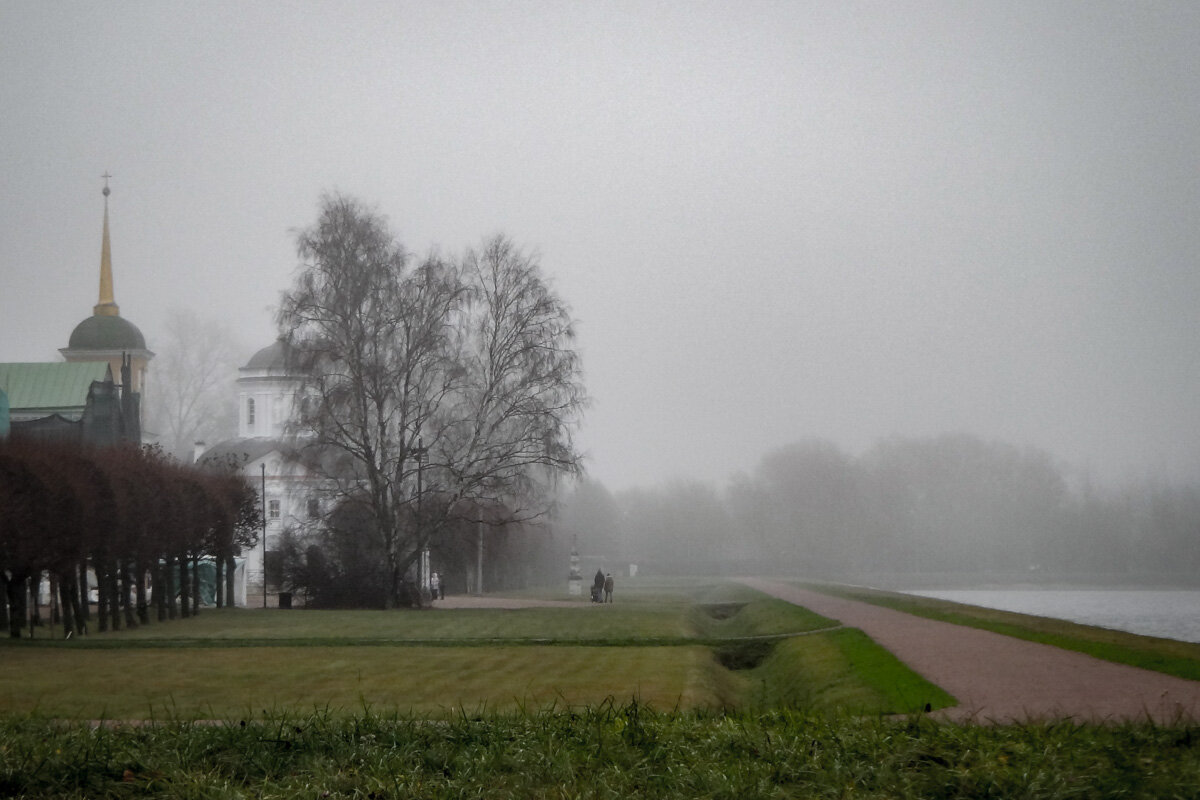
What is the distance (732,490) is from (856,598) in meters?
76.5

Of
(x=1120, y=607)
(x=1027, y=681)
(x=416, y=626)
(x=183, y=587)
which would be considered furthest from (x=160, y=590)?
(x=1027, y=681)

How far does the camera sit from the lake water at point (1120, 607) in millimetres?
31141

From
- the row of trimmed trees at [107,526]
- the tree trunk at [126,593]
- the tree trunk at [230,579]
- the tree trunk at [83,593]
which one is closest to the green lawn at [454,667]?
→ the tree trunk at [126,593]

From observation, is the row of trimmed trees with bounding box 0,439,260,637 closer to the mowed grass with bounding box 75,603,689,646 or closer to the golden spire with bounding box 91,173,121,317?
the mowed grass with bounding box 75,603,689,646

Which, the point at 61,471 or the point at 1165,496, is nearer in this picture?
the point at 61,471

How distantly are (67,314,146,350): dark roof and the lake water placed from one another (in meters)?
50.3

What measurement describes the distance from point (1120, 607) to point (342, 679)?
105ft

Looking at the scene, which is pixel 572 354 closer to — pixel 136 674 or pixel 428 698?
pixel 136 674

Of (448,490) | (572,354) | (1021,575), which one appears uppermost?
(572,354)

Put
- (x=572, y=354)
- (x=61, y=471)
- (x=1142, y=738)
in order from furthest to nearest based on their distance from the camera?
(x=572, y=354) → (x=61, y=471) → (x=1142, y=738)

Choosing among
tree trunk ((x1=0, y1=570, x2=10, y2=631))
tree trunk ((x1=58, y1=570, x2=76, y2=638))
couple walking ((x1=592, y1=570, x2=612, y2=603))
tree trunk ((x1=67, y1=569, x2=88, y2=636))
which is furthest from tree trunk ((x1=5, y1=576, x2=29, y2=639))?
couple walking ((x1=592, y1=570, x2=612, y2=603))

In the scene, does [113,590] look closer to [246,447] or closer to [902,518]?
[246,447]

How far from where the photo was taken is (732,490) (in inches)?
4796

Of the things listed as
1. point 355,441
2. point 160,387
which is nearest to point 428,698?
point 355,441
